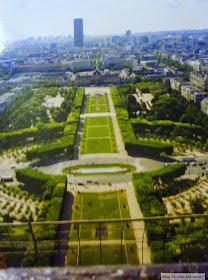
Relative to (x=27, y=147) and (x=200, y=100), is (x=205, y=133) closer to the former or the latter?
(x=200, y=100)

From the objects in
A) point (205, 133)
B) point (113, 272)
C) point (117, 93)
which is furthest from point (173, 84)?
point (113, 272)

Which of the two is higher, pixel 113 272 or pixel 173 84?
pixel 113 272

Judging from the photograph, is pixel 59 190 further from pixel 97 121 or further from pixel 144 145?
pixel 97 121

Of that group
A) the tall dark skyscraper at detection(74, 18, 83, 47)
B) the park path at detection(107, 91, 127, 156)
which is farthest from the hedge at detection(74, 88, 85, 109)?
the tall dark skyscraper at detection(74, 18, 83, 47)

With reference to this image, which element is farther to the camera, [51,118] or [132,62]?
[132,62]

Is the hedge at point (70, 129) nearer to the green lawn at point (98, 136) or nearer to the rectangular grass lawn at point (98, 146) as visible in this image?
the green lawn at point (98, 136)
